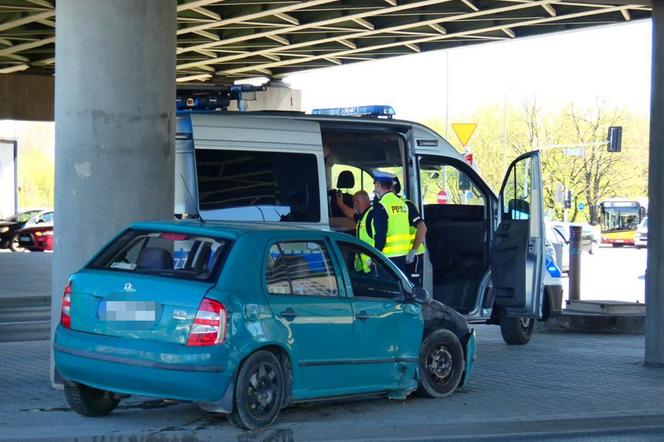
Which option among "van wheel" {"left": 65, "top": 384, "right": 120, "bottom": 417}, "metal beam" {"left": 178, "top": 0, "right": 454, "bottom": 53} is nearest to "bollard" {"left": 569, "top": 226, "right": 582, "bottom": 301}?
"metal beam" {"left": 178, "top": 0, "right": 454, "bottom": 53}

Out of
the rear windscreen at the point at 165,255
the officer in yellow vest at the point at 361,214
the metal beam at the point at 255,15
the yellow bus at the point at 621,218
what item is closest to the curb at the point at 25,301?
the officer in yellow vest at the point at 361,214

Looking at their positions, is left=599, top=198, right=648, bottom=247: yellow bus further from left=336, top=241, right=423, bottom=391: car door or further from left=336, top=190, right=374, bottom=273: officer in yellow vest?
left=336, top=241, right=423, bottom=391: car door

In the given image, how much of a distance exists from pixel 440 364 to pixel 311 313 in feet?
6.09

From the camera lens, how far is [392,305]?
891cm

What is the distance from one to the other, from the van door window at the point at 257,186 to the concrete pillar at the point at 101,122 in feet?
5.54

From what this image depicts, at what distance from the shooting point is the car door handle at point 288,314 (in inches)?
310

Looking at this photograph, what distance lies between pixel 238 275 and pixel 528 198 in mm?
5954

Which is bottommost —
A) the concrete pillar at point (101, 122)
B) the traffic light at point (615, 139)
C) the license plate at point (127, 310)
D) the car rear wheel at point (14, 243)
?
the car rear wheel at point (14, 243)

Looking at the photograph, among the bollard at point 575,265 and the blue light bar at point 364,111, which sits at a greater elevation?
the blue light bar at point 364,111

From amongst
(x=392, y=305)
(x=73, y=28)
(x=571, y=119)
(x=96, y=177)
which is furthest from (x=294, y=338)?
(x=571, y=119)

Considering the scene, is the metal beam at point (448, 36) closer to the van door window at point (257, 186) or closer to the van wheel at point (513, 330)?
the van wheel at point (513, 330)

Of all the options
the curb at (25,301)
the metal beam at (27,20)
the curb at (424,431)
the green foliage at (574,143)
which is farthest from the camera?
the green foliage at (574,143)

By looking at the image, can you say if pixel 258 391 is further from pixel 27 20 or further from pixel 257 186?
pixel 27 20

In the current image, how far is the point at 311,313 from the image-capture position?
8.13 meters
